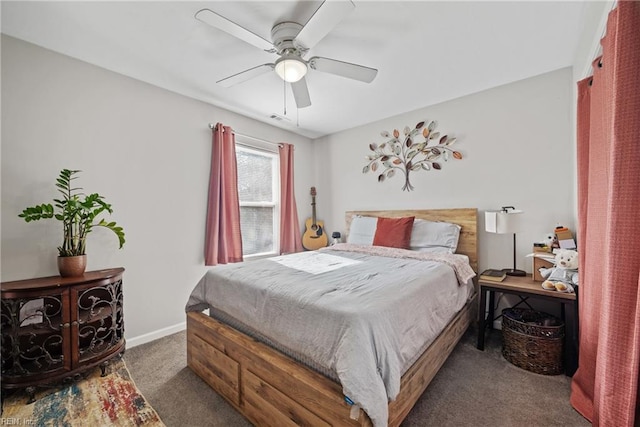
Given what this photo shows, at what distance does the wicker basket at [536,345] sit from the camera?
1825 millimetres

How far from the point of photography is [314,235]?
3.94 meters

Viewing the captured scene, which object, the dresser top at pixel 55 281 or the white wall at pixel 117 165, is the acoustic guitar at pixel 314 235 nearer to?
the white wall at pixel 117 165

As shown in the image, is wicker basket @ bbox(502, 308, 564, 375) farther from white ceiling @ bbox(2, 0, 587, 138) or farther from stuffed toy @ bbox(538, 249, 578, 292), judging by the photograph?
white ceiling @ bbox(2, 0, 587, 138)

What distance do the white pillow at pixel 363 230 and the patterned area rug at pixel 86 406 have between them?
2.40 meters

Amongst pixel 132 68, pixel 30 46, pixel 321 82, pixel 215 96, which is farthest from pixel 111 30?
pixel 321 82

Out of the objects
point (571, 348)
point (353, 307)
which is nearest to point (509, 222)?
point (571, 348)

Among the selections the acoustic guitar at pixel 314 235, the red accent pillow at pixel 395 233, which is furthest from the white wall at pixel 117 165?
the red accent pillow at pixel 395 233

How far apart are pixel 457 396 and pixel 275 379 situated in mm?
1183

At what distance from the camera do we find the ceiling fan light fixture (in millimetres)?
1800

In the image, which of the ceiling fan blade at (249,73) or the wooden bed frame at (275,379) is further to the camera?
the ceiling fan blade at (249,73)

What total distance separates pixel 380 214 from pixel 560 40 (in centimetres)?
220

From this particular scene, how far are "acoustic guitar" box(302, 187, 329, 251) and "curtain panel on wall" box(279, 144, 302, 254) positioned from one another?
21 centimetres

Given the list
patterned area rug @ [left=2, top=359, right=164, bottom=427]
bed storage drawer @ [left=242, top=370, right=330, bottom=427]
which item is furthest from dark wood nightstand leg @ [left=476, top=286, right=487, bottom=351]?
patterned area rug @ [left=2, top=359, right=164, bottom=427]

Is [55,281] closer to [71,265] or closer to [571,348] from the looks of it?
[71,265]
